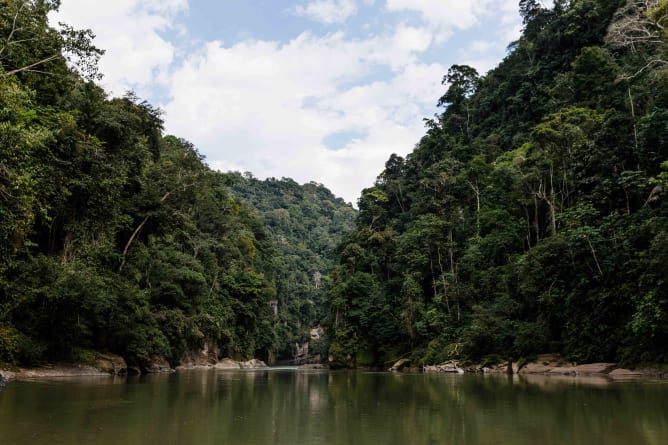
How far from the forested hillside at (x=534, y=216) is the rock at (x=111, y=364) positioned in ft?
60.0

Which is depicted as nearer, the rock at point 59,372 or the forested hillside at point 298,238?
the rock at point 59,372

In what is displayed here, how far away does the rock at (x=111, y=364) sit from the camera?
22281 mm

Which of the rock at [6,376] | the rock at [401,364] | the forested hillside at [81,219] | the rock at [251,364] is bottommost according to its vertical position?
the rock at [251,364]

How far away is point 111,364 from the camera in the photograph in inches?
903

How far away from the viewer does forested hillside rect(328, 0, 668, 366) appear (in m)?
20.1

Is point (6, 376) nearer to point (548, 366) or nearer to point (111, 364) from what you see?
point (111, 364)

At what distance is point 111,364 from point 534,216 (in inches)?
1010

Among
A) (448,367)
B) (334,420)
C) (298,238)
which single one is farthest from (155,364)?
(298,238)

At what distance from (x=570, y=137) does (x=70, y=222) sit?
23.8 m

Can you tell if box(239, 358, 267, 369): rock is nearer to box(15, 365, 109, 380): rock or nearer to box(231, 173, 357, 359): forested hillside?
box(231, 173, 357, 359): forested hillside

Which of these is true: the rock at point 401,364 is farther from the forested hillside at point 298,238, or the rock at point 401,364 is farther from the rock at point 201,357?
the forested hillside at point 298,238

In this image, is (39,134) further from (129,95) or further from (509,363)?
(509,363)

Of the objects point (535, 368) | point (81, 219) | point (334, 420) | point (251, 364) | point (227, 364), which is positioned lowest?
point (251, 364)

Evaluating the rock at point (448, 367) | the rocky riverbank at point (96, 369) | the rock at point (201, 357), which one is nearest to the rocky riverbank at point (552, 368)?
the rock at point (448, 367)
